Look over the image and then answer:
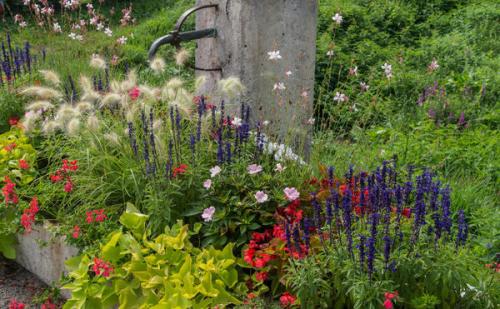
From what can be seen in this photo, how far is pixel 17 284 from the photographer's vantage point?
4199 mm

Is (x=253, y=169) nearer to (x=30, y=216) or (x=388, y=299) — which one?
(x=388, y=299)

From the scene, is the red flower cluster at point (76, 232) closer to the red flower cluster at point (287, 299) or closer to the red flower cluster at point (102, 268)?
the red flower cluster at point (102, 268)

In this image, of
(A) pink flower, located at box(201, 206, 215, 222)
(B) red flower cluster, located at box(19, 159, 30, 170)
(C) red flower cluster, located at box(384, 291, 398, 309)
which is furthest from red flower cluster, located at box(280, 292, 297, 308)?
(B) red flower cluster, located at box(19, 159, 30, 170)

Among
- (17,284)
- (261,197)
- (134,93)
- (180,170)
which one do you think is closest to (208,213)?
(261,197)

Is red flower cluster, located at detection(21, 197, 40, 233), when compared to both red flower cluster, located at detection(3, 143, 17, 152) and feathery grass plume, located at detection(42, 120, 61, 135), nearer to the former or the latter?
feathery grass plume, located at detection(42, 120, 61, 135)

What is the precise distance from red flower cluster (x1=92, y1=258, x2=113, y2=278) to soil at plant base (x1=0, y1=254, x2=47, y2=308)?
92cm

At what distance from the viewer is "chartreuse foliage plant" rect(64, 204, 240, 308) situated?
3.00 meters

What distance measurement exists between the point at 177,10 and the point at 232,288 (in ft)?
29.8

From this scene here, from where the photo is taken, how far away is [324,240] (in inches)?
115

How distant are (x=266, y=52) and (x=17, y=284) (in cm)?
225

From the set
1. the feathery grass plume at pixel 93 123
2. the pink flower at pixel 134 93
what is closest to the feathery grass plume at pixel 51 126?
the feathery grass plume at pixel 93 123

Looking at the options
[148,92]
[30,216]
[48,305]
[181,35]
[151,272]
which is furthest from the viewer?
[181,35]

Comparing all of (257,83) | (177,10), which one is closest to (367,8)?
(177,10)

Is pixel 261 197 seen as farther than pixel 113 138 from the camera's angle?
No
